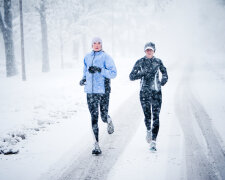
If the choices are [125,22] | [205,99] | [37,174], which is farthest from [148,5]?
[37,174]

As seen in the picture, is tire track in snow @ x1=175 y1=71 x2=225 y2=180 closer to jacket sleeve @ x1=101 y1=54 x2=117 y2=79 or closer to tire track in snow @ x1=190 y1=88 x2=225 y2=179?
tire track in snow @ x1=190 y1=88 x2=225 y2=179

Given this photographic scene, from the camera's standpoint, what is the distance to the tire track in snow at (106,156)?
15.0ft

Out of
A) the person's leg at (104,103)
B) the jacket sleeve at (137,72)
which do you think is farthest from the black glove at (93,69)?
the jacket sleeve at (137,72)

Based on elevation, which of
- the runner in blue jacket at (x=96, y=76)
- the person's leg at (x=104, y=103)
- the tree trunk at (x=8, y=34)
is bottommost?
the person's leg at (x=104, y=103)

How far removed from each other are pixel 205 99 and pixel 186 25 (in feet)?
348

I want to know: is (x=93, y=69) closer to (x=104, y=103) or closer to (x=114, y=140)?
(x=104, y=103)

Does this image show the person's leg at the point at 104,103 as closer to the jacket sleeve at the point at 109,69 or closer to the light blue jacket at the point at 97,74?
the light blue jacket at the point at 97,74

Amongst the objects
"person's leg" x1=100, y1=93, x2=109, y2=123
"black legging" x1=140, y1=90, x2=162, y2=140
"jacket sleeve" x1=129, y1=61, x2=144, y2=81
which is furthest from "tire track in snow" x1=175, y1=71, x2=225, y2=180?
"person's leg" x1=100, y1=93, x2=109, y2=123

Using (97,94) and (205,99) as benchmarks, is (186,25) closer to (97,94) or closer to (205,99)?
(205,99)

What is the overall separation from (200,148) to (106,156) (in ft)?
7.46

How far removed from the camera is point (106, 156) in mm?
5387

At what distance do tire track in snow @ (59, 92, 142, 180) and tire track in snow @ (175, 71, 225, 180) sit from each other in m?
1.57

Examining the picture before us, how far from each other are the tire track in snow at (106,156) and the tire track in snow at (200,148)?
1.57 metres

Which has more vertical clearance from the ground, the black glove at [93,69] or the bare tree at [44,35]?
the bare tree at [44,35]
